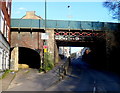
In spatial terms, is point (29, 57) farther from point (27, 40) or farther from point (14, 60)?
point (14, 60)

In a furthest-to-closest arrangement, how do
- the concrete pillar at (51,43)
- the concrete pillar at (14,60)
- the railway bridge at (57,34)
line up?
the railway bridge at (57,34) → the concrete pillar at (51,43) → the concrete pillar at (14,60)

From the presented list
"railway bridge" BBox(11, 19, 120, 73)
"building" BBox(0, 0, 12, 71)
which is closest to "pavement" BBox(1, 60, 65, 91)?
"building" BBox(0, 0, 12, 71)

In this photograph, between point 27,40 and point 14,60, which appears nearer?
point 14,60

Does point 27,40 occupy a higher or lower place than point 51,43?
higher

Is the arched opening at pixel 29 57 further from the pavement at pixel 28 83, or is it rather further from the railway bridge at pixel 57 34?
the pavement at pixel 28 83

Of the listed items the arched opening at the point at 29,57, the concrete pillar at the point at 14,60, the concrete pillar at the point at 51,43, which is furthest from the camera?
the arched opening at the point at 29,57

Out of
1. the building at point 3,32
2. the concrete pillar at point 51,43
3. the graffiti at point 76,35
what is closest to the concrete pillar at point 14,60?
the building at point 3,32

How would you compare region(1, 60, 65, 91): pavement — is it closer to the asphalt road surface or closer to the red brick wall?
the asphalt road surface

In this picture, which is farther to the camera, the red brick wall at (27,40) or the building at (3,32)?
the red brick wall at (27,40)

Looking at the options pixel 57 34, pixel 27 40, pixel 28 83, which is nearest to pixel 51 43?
pixel 57 34

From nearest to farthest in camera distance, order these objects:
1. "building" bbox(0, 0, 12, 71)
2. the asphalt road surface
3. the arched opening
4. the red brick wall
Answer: the asphalt road surface → "building" bbox(0, 0, 12, 71) → the red brick wall → the arched opening

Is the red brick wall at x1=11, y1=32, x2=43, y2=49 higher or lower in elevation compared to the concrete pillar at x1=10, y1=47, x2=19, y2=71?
higher

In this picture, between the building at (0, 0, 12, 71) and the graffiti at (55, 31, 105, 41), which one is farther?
the graffiti at (55, 31, 105, 41)

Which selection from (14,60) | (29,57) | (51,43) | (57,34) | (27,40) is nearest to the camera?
(14,60)
